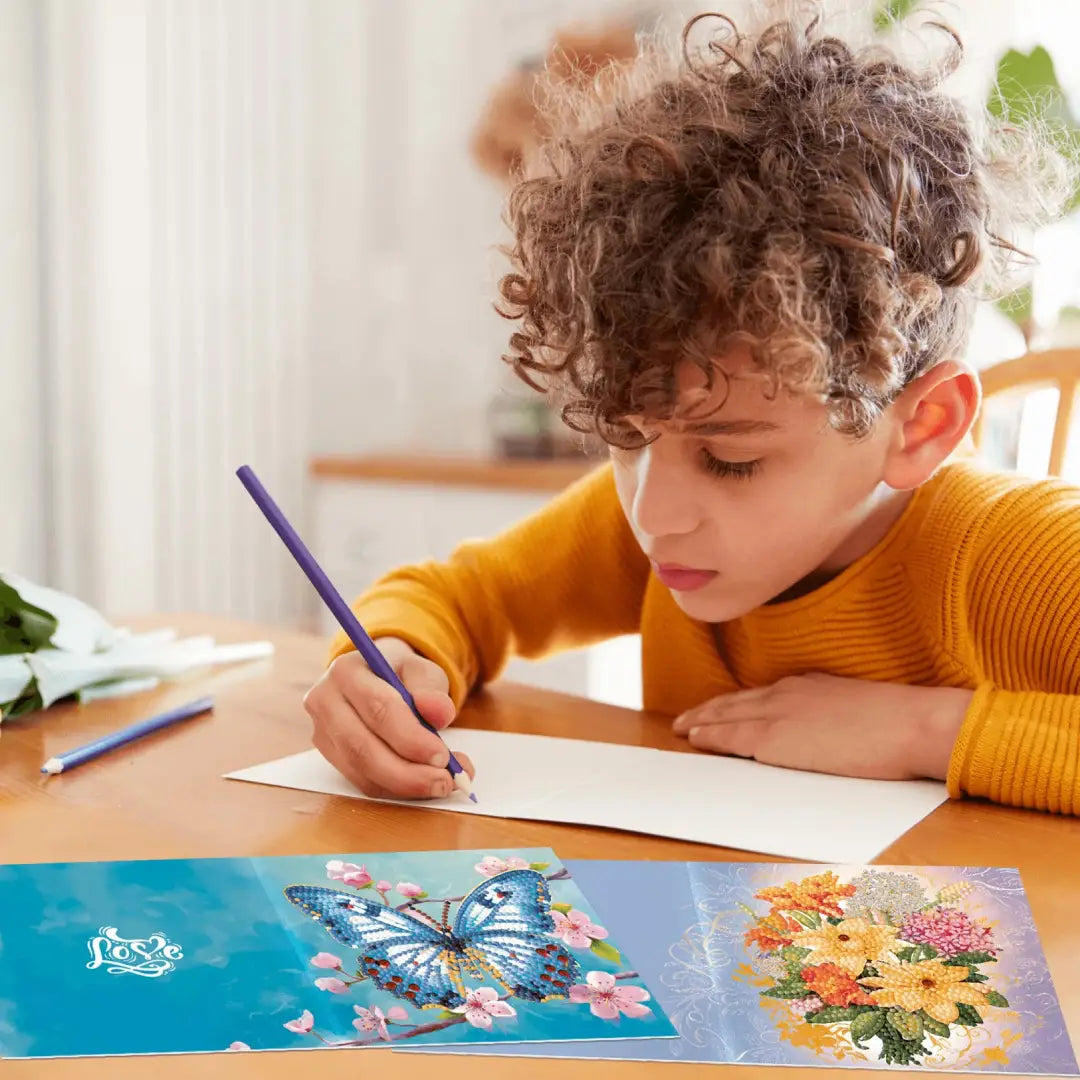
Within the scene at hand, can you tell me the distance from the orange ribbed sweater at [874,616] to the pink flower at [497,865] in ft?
0.84

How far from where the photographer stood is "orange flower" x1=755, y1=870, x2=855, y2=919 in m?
0.52

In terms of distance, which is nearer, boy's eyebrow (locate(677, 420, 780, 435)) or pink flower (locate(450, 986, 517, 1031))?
pink flower (locate(450, 986, 517, 1031))

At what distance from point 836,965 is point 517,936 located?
0.12 meters

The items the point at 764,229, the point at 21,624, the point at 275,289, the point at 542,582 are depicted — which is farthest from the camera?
the point at 275,289

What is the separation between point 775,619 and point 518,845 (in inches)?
13.9

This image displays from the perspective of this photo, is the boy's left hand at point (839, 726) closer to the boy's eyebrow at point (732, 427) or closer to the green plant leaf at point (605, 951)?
the boy's eyebrow at point (732, 427)

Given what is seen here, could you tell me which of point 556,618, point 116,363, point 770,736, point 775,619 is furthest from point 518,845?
point 116,363

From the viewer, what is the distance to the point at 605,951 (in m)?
0.47

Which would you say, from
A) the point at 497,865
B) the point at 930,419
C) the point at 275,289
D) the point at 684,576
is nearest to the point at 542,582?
the point at 684,576

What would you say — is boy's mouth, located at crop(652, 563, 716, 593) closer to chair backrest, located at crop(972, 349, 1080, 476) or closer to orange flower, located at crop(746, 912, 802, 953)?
orange flower, located at crop(746, 912, 802, 953)

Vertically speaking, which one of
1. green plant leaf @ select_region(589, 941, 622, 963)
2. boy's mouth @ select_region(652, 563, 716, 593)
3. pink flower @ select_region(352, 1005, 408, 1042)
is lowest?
green plant leaf @ select_region(589, 941, 622, 963)

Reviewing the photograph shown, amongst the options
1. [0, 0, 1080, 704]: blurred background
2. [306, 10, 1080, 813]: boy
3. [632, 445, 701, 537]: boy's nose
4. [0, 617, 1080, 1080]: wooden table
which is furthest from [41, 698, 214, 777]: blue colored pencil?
[0, 0, 1080, 704]: blurred background

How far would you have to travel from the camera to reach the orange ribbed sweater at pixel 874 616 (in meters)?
0.70

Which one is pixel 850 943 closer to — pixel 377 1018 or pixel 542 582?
pixel 377 1018
